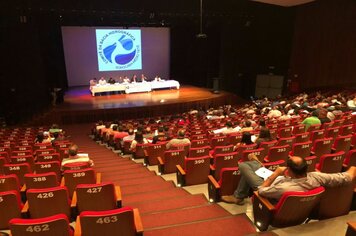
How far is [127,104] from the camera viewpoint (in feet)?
51.8

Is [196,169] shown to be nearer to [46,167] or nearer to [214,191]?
[214,191]

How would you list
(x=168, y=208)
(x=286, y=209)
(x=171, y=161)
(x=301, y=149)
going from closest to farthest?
(x=286, y=209)
(x=168, y=208)
(x=301, y=149)
(x=171, y=161)

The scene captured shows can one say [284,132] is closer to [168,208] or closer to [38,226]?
[168,208]

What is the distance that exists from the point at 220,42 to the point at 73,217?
18744 mm

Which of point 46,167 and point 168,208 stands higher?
point 46,167

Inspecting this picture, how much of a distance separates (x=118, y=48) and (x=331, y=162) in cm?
1777

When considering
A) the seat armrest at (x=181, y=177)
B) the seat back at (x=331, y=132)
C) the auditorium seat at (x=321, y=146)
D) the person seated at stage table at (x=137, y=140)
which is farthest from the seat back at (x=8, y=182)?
the seat back at (x=331, y=132)

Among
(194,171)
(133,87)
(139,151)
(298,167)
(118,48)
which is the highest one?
(118,48)

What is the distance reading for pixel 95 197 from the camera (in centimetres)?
346

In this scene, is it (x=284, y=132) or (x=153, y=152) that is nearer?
(x=153, y=152)

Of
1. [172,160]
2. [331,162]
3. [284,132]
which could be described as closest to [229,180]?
[331,162]

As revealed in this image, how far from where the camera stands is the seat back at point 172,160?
5694 mm

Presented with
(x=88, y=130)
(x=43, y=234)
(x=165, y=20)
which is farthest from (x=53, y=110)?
(x=43, y=234)

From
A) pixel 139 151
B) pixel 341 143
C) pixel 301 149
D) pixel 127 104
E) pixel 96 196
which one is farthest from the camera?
pixel 127 104
